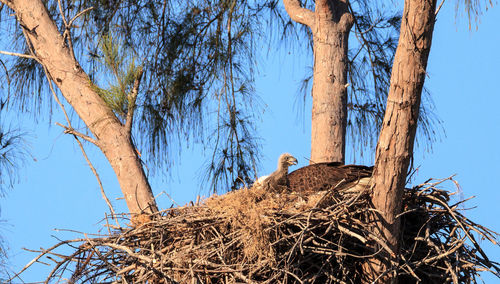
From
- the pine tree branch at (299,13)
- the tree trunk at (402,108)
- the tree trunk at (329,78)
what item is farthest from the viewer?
the pine tree branch at (299,13)

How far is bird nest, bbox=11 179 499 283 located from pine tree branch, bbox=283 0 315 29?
1975 millimetres

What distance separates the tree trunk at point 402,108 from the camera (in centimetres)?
394

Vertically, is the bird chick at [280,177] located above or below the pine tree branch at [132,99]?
below

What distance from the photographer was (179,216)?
429cm

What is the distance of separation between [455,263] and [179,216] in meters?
1.61

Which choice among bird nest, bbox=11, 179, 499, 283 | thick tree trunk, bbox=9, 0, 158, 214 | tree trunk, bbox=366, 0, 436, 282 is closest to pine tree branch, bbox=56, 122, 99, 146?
thick tree trunk, bbox=9, 0, 158, 214

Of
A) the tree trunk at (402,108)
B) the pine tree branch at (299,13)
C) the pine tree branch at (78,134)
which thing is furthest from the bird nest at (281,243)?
the pine tree branch at (299,13)

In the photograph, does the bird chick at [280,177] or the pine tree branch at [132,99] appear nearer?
the bird chick at [280,177]

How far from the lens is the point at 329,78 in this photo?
18.6 ft

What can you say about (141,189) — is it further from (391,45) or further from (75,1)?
→ (391,45)

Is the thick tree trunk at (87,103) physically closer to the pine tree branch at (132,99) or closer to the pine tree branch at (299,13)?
the pine tree branch at (132,99)

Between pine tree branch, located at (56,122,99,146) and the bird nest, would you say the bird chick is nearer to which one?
the bird nest

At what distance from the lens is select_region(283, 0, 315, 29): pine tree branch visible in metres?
5.91

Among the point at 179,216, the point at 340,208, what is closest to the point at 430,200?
the point at 340,208
